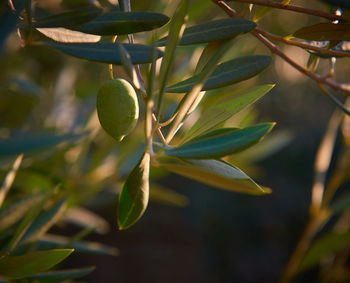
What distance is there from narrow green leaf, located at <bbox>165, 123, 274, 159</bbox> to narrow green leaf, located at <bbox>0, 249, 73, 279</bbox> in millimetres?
154

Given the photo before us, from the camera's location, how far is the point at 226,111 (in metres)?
0.30

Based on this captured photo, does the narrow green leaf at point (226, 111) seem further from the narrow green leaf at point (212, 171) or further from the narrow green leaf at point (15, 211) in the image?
the narrow green leaf at point (15, 211)

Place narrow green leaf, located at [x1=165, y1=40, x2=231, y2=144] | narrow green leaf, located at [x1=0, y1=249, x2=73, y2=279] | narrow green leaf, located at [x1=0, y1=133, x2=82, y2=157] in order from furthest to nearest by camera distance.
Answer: narrow green leaf, located at [x1=0, y1=133, x2=82, y2=157] → narrow green leaf, located at [x1=0, y1=249, x2=73, y2=279] → narrow green leaf, located at [x1=165, y1=40, x2=231, y2=144]

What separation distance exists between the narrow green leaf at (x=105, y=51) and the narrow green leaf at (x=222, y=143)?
8 cm

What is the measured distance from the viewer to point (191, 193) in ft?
6.22

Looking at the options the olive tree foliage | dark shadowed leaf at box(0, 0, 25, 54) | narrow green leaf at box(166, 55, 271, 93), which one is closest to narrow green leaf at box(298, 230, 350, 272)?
the olive tree foliage

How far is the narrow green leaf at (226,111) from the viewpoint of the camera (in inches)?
11.6

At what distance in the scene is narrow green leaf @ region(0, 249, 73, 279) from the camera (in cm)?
32

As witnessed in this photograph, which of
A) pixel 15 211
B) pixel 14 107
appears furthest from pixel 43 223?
pixel 14 107

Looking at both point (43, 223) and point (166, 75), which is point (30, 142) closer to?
point (43, 223)

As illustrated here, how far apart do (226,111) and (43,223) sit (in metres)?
0.27

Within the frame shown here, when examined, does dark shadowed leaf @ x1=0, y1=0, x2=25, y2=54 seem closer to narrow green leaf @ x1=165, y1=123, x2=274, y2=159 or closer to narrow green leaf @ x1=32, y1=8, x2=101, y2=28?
narrow green leaf @ x1=32, y1=8, x2=101, y2=28

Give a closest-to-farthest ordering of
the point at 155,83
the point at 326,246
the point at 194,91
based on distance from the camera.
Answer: the point at 194,91, the point at 155,83, the point at 326,246

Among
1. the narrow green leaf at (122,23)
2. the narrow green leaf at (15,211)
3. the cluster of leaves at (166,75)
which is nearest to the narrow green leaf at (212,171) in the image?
the cluster of leaves at (166,75)
